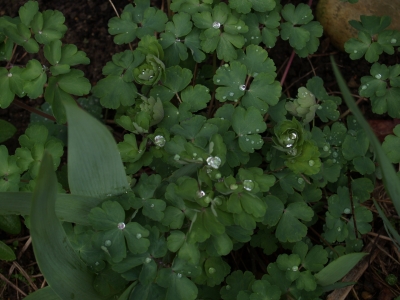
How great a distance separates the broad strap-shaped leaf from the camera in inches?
56.9

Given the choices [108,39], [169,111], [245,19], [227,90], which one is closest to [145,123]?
[169,111]

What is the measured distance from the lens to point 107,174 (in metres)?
1.55

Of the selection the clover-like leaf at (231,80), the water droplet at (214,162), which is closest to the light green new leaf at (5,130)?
the clover-like leaf at (231,80)

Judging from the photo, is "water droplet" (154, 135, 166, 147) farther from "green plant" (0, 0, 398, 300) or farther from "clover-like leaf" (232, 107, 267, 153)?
"clover-like leaf" (232, 107, 267, 153)

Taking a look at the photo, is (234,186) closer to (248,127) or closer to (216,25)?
(248,127)

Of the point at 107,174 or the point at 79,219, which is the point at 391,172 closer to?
the point at 107,174

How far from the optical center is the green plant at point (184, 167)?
1475mm

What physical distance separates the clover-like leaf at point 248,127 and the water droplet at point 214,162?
22 centimetres

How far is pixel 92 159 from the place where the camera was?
4.97 feet

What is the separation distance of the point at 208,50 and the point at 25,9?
2.53 feet

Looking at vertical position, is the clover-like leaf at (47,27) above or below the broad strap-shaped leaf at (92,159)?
above

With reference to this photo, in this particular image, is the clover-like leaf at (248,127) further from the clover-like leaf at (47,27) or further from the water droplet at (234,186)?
the clover-like leaf at (47,27)

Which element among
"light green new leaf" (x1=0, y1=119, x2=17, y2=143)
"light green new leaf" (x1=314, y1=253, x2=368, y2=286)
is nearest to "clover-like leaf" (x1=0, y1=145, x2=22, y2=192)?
"light green new leaf" (x1=0, y1=119, x2=17, y2=143)

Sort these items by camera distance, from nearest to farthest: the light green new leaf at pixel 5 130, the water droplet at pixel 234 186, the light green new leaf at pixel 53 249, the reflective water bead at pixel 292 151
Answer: the light green new leaf at pixel 53 249 → the water droplet at pixel 234 186 → the reflective water bead at pixel 292 151 → the light green new leaf at pixel 5 130
